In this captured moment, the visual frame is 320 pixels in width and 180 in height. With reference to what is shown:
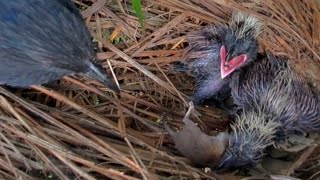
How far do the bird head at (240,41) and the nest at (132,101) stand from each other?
0.11 ft

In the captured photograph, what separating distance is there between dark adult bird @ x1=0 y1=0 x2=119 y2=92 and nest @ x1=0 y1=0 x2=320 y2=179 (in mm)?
244

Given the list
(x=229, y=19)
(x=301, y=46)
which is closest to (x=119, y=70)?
(x=229, y=19)

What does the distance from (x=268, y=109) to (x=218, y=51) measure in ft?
0.76

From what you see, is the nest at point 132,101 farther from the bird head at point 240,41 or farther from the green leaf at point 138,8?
the green leaf at point 138,8

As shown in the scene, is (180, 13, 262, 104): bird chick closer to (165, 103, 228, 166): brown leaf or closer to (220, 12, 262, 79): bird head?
(220, 12, 262, 79): bird head

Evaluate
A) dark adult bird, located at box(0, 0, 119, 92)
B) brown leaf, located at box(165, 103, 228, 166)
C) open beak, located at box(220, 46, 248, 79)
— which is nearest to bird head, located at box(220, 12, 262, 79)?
open beak, located at box(220, 46, 248, 79)

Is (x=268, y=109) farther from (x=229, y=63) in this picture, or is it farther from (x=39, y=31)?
(x=39, y=31)

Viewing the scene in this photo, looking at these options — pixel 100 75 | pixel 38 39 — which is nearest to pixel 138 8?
pixel 100 75

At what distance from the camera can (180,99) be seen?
2031 millimetres

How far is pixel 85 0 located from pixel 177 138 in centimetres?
50

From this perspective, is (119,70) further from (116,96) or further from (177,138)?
(177,138)

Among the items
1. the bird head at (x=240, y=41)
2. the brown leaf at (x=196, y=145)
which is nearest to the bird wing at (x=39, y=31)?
the brown leaf at (x=196, y=145)

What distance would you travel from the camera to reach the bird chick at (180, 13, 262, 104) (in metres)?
2.01

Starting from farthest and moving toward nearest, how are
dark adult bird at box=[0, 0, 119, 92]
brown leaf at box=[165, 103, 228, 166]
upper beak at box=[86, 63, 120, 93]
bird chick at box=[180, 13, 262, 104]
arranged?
bird chick at box=[180, 13, 262, 104], brown leaf at box=[165, 103, 228, 166], upper beak at box=[86, 63, 120, 93], dark adult bird at box=[0, 0, 119, 92]
